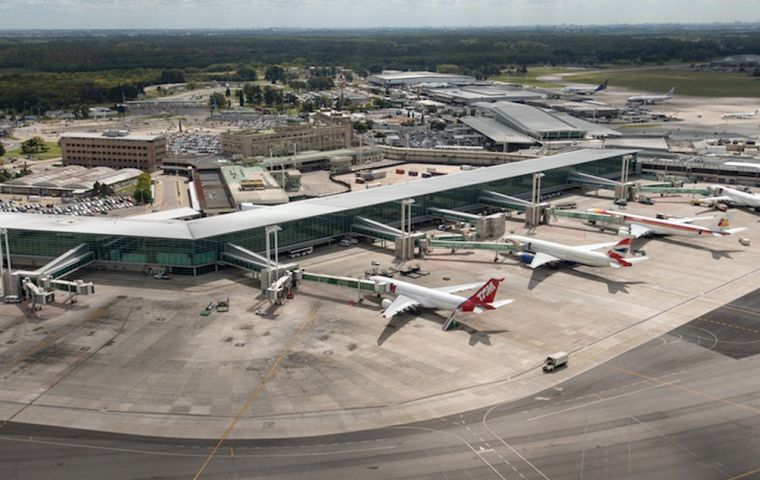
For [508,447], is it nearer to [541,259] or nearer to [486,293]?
[486,293]

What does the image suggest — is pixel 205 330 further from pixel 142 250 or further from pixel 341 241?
pixel 341 241

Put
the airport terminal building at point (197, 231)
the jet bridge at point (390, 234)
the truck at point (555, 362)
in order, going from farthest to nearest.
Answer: the jet bridge at point (390, 234)
the airport terminal building at point (197, 231)
the truck at point (555, 362)

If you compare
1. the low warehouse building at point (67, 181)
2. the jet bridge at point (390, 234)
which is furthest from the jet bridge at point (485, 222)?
the low warehouse building at point (67, 181)

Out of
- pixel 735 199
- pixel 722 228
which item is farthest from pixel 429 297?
pixel 735 199

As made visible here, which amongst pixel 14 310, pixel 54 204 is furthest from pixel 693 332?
pixel 54 204

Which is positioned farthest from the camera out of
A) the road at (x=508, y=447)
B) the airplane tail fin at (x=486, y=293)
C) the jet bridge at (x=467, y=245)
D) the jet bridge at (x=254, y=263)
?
the jet bridge at (x=467, y=245)

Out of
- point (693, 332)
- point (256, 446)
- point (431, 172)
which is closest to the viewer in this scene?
point (256, 446)

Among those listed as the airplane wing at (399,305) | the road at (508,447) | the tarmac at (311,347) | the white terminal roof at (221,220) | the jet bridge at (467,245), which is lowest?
the road at (508,447)

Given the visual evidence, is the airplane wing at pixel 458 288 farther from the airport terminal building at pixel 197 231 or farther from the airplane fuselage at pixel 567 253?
the airport terminal building at pixel 197 231
